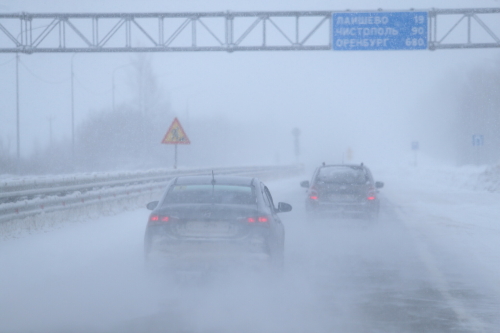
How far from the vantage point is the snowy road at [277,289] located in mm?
6613

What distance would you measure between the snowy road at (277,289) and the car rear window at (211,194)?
3.18 ft

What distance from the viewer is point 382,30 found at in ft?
73.2

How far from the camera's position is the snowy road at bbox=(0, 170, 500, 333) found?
21.7 feet

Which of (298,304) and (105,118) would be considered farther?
(105,118)

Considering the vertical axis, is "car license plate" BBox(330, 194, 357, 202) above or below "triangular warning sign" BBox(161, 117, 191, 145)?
below

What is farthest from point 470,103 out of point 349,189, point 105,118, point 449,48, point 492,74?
point 349,189

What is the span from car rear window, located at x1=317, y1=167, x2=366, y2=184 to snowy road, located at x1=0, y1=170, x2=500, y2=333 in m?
2.49

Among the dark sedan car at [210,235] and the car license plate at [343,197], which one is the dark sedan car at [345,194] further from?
the dark sedan car at [210,235]

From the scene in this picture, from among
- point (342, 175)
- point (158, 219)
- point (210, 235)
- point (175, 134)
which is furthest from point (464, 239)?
point (175, 134)

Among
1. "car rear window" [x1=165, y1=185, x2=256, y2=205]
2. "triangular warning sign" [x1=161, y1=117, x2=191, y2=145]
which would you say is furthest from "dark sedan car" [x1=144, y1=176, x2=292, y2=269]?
"triangular warning sign" [x1=161, y1=117, x2=191, y2=145]

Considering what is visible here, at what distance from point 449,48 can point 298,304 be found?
17.0 m

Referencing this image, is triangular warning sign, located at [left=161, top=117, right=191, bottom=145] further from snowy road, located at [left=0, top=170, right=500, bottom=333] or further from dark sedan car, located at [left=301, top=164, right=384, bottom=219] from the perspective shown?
snowy road, located at [left=0, top=170, right=500, bottom=333]

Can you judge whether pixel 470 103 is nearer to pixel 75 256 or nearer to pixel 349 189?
pixel 349 189

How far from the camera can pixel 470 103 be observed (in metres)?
83.3
